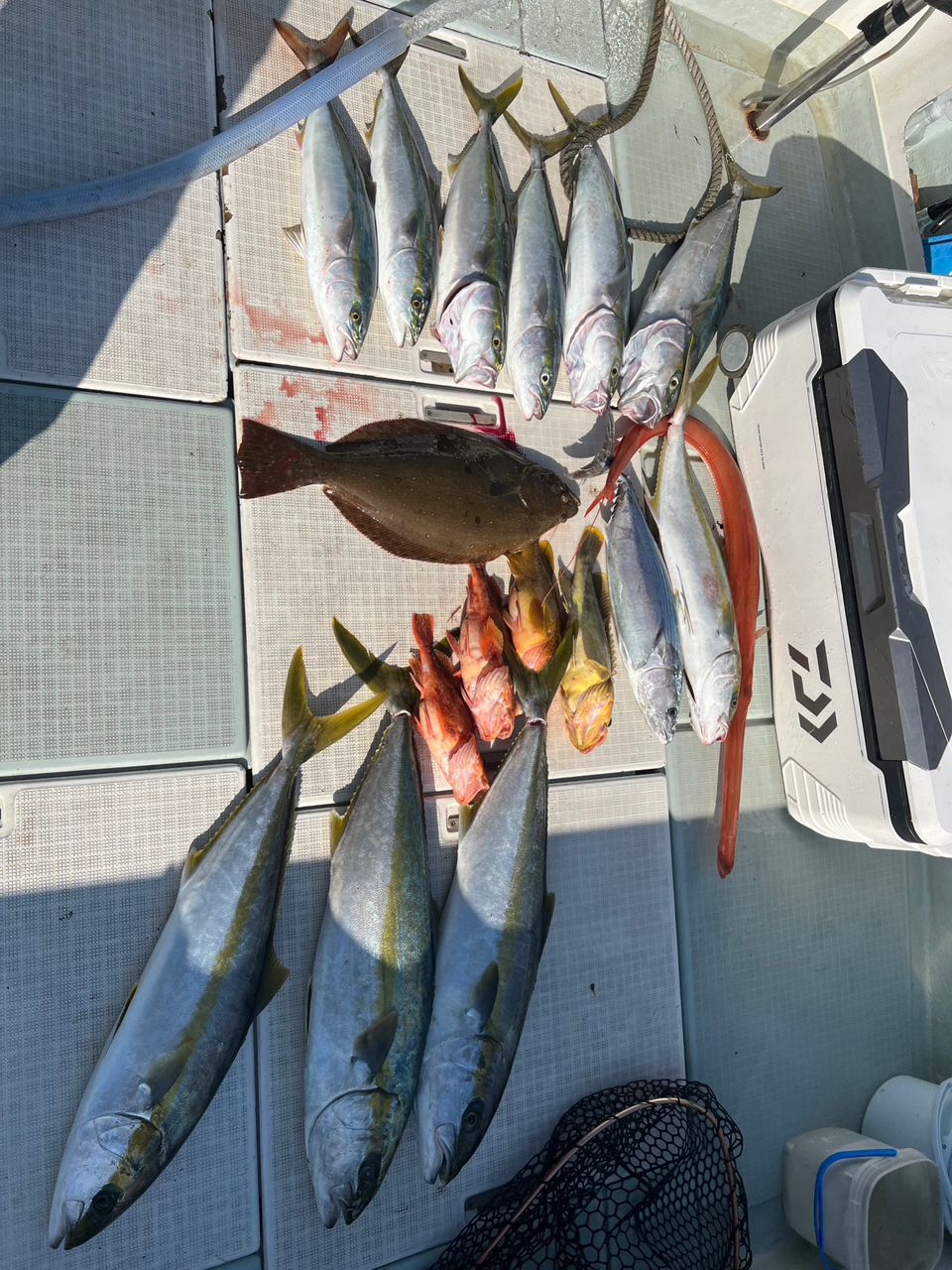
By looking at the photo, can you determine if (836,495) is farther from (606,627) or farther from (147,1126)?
(147,1126)

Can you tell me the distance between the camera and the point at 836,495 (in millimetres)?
2537

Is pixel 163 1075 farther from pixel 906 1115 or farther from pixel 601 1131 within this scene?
pixel 906 1115

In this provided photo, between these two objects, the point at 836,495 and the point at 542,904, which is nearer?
the point at 542,904

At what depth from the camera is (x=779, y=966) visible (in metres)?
2.86

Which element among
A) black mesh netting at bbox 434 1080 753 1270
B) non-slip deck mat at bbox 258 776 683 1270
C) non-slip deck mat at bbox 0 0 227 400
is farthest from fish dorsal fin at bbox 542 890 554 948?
non-slip deck mat at bbox 0 0 227 400

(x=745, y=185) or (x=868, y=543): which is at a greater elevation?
(x=745, y=185)

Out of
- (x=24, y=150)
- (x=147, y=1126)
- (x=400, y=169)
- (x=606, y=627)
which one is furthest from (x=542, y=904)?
(x=24, y=150)

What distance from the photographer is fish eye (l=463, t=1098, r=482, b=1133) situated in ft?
6.97

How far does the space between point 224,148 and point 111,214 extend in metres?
0.36

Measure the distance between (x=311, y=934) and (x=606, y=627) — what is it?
4.10 ft

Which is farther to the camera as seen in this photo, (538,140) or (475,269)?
(538,140)

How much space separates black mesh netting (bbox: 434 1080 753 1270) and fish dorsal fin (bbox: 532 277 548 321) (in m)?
2.34

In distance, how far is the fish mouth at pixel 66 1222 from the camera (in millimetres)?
1814

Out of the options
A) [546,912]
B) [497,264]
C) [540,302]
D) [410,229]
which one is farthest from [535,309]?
[546,912]
